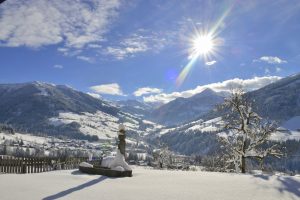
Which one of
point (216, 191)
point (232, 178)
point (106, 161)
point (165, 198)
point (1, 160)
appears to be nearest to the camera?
point (165, 198)

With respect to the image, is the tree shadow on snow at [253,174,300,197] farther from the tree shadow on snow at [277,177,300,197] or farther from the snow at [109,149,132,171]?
the snow at [109,149,132,171]

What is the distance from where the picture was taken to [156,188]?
623 inches

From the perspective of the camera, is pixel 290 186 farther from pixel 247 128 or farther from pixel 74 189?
pixel 247 128

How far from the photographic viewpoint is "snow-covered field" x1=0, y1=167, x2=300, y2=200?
46.0ft

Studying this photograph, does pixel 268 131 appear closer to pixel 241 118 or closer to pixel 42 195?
pixel 241 118

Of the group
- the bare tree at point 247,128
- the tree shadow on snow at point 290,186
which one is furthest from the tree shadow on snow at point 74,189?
the bare tree at point 247,128

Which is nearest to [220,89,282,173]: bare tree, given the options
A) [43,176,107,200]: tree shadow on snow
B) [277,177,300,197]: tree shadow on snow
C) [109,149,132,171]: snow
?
[109,149,132,171]: snow

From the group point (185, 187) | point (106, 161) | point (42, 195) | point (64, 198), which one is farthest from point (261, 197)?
point (106, 161)

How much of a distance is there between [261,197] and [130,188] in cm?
554

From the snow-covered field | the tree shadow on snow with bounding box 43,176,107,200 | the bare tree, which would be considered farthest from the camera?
the bare tree

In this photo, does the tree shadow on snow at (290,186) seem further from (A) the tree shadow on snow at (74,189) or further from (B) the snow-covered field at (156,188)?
(A) the tree shadow on snow at (74,189)

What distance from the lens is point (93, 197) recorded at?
544 inches

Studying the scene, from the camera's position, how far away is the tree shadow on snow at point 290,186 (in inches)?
596

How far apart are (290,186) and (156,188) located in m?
5.98
